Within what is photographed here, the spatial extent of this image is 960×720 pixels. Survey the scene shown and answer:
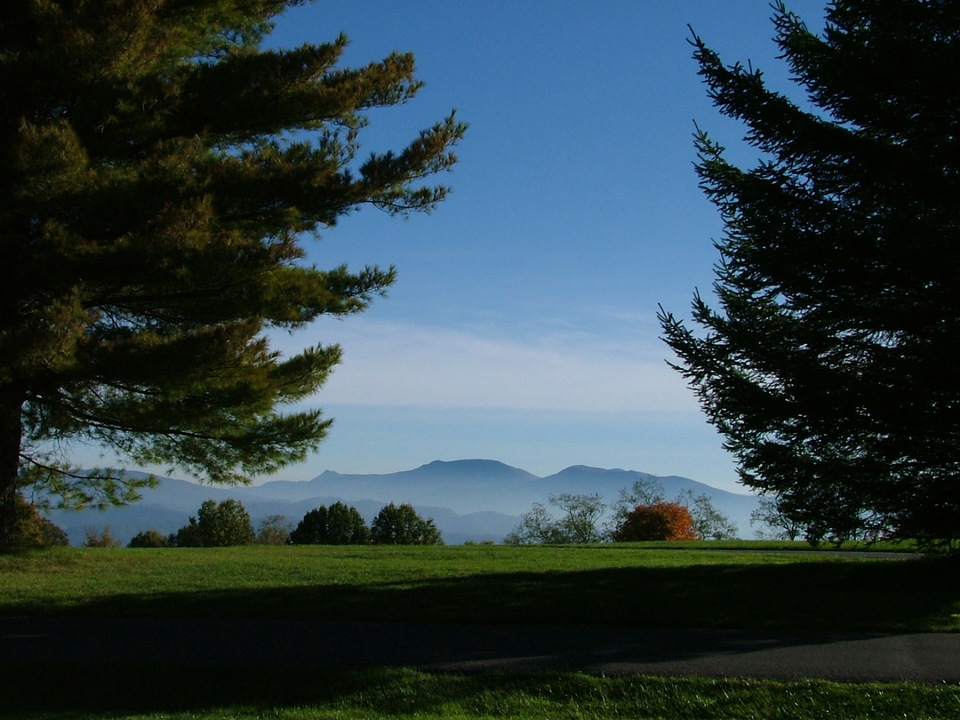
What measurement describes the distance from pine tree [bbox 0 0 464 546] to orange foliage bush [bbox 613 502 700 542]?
17.3 m

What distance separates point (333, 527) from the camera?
42.8 m

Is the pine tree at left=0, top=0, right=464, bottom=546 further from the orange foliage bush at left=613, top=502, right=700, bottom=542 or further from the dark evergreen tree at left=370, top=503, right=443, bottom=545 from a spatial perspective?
the dark evergreen tree at left=370, top=503, right=443, bottom=545

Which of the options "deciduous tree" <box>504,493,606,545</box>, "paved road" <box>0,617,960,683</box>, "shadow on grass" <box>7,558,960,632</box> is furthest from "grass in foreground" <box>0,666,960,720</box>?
"deciduous tree" <box>504,493,606,545</box>

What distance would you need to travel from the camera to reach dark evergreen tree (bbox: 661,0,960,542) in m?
11.0

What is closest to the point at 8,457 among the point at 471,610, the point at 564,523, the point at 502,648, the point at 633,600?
the point at 471,610

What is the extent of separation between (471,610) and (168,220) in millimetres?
7694

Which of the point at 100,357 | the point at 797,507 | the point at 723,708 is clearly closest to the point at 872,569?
the point at 797,507

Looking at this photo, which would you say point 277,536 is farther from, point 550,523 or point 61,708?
point 61,708

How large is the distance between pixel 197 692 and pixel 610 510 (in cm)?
4061

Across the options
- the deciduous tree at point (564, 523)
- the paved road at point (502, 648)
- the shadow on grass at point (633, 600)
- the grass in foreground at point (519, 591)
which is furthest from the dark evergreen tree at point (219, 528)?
the paved road at point (502, 648)

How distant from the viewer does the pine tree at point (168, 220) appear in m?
13.3

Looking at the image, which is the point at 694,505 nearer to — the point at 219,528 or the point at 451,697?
the point at 219,528

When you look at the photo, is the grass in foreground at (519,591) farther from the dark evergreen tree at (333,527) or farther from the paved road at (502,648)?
the dark evergreen tree at (333,527)

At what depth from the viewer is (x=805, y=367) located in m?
11.3
